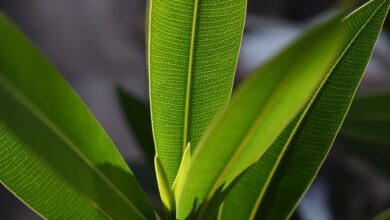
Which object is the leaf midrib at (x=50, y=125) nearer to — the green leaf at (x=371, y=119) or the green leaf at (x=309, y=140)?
the green leaf at (x=309, y=140)

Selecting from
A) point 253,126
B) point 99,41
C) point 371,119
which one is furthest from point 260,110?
point 99,41

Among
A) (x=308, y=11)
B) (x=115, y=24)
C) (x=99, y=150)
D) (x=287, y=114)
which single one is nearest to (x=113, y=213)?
(x=99, y=150)

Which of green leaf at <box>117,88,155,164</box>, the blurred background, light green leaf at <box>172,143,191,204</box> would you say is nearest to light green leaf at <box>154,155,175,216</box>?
light green leaf at <box>172,143,191,204</box>

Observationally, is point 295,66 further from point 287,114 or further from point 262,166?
point 262,166

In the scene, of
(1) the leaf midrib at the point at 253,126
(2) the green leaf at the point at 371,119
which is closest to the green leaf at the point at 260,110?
(1) the leaf midrib at the point at 253,126

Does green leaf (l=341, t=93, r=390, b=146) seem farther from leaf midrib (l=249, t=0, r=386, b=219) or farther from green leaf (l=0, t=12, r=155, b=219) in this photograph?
green leaf (l=0, t=12, r=155, b=219)

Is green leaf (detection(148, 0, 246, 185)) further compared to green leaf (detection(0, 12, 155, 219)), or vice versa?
green leaf (detection(148, 0, 246, 185))
